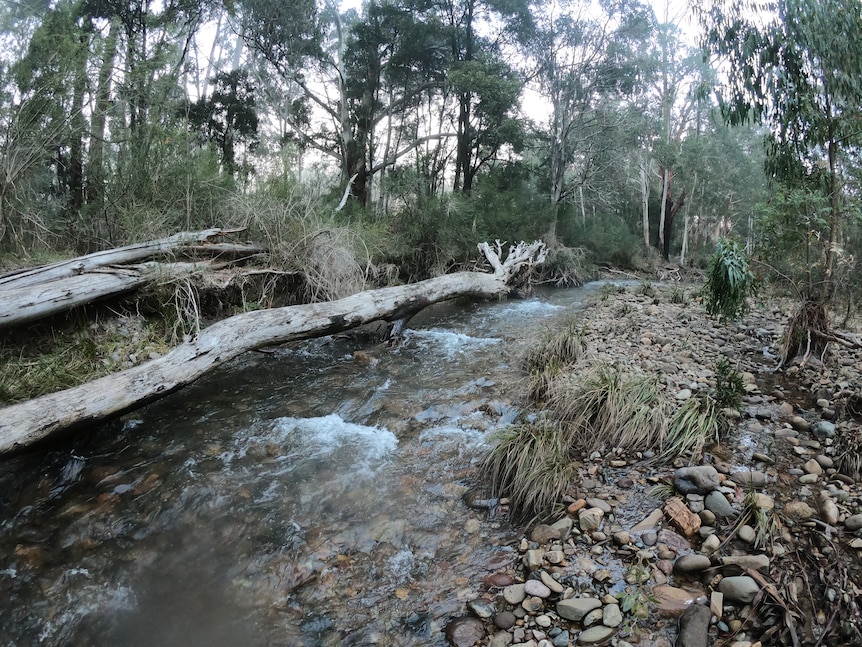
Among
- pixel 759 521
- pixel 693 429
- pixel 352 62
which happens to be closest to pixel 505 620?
pixel 759 521

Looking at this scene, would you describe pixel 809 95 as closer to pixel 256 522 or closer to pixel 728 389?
pixel 728 389

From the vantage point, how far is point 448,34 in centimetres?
Result: 1614

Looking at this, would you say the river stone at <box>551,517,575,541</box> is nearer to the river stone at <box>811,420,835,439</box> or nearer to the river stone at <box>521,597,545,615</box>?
the river stone at <box>521,597,545,615</box>

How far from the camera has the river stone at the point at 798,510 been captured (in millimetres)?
2561

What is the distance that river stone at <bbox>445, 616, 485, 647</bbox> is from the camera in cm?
210

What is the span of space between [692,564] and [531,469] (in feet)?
3.39

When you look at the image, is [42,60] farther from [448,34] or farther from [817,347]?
[448,34]

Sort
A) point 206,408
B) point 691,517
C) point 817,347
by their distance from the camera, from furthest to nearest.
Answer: point 817,347
point 206,408
point 691,517

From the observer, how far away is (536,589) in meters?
2.28

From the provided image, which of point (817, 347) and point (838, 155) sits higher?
point (838, 155)

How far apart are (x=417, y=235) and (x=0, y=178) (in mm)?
7557

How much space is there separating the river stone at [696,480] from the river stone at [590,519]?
59cm

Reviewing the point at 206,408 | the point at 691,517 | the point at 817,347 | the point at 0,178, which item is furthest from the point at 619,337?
the point at 0,178

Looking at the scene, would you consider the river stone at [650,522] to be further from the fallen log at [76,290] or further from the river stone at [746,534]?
the fallen log at [76,290]
